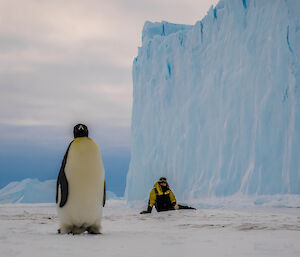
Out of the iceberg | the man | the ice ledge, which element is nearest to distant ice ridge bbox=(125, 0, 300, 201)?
the ice ledge

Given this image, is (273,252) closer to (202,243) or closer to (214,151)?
(202,243)

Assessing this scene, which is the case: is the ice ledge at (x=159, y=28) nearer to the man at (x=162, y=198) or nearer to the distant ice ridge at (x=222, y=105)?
the distant ice ridge at (x=222, y=105)

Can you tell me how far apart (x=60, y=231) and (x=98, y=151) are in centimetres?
95

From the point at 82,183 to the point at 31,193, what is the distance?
21.6 metres

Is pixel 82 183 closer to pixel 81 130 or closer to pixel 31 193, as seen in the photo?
pixel 81 130

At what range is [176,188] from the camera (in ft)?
55.4

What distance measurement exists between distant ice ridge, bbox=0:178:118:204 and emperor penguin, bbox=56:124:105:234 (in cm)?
2045

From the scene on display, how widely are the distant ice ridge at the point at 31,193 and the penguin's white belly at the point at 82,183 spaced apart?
20493mm

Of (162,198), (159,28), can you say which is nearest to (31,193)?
(159,28)

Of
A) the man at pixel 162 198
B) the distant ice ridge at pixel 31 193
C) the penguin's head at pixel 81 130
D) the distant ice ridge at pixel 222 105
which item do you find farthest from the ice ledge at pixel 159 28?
the penguin's head at pixel 81 130

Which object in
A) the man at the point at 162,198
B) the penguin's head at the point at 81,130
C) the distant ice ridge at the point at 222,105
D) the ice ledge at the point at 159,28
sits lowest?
the man at the point at 162,198

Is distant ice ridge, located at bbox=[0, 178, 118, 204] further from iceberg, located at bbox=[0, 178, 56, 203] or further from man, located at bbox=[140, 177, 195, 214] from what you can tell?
man, located at bbox=[140, 177, 195, 214]

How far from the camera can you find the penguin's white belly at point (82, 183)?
4.72 m

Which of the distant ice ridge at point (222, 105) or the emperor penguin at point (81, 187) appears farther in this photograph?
the distant ice ridge at point (222, 105)
